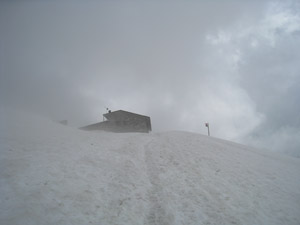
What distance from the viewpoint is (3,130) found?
11625mm

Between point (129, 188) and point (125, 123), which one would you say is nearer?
point (129, 188)

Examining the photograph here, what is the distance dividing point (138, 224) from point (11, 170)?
6.78 meters

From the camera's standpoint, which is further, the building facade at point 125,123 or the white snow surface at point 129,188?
the building facade at point 125,123

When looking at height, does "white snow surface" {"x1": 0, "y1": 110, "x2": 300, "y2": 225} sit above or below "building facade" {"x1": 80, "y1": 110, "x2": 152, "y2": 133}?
below

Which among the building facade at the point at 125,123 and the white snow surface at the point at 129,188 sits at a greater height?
the building facade at the point at 125,123

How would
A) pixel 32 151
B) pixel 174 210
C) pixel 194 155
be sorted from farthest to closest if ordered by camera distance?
pixel 194 155, pixel 32 151, pixel 174 210

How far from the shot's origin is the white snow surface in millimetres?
5605

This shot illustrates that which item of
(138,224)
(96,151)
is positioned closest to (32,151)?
(96,151)

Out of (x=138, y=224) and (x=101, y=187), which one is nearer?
(x=138, y=224)

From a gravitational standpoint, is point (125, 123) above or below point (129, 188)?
above

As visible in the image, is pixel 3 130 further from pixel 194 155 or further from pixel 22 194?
pixel 194 155

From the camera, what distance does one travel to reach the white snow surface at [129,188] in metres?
5.61

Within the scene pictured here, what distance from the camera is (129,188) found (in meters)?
Result: 7.70

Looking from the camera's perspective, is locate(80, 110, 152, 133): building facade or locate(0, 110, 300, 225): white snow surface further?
locate(80, 110, 152, 133): building facade
